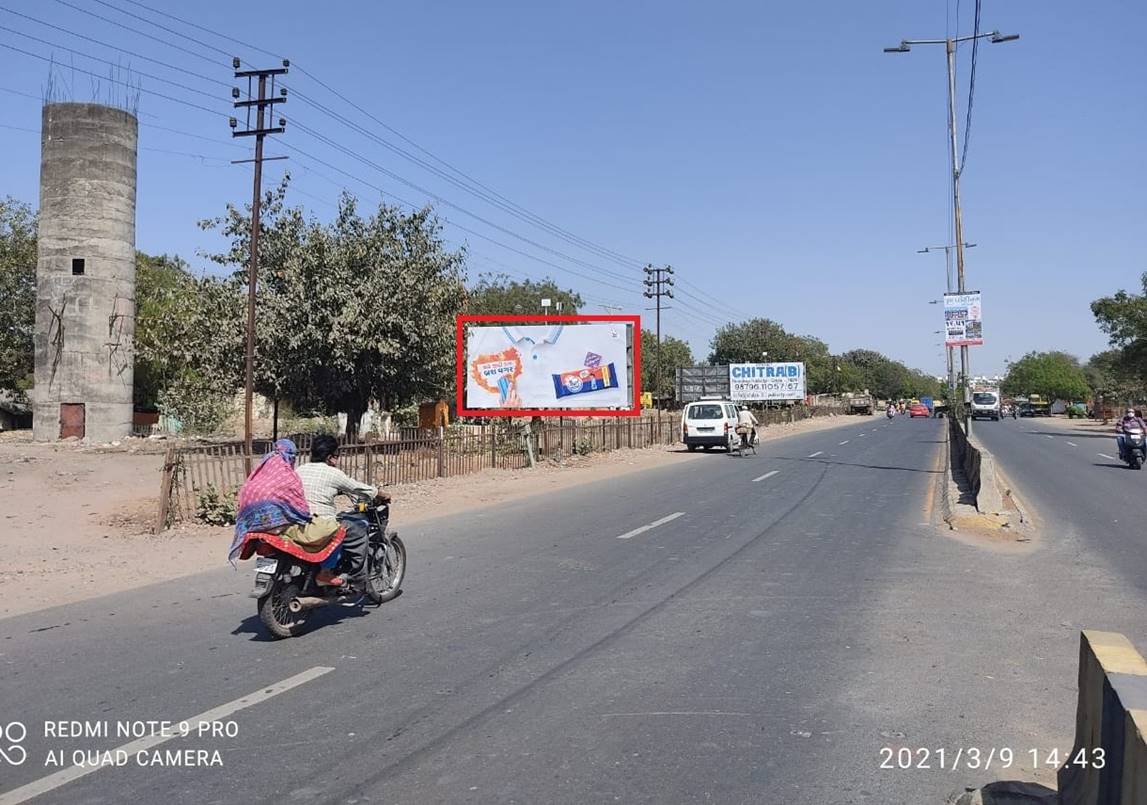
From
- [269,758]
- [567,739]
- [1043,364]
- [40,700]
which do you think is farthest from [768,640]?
[1043,364]

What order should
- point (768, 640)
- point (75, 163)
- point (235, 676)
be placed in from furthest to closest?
point (75, 163) < point (768, 640) < point (235, 676)

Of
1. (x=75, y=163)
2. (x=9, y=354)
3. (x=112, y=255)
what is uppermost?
(x=75, y=163)

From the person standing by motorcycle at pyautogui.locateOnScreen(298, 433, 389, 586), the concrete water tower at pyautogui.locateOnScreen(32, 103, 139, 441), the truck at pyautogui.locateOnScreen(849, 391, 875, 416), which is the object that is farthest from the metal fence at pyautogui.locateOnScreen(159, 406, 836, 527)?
the truck at pyautogui.locateOnScreen(849, 391, 875, 416)

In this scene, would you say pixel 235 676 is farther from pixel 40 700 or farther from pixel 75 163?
pixel 75 163

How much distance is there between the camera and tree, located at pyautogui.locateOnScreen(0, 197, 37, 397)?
1631 inches

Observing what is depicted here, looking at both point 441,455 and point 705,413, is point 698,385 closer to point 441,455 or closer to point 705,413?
point 705,413

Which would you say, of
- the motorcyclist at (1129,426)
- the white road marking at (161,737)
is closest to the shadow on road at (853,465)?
the motorcyclist at (1129,426)

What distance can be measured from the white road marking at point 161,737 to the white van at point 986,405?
75.0 metres

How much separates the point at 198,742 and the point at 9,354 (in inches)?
1767

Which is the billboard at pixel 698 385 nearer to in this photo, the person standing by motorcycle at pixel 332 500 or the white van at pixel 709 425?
the white van at pixel 709 425

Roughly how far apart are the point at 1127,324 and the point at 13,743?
173 ft

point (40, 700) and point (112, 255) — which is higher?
point (112, 255)

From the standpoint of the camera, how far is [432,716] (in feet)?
16.2

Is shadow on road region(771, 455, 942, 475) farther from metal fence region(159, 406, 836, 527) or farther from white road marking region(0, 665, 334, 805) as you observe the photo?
white road marking region(0, 665, 334, 805)
